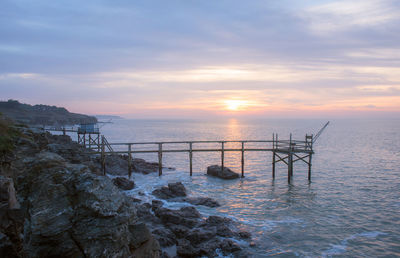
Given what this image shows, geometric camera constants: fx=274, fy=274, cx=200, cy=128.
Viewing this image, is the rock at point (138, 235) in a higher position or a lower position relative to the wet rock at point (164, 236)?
higher

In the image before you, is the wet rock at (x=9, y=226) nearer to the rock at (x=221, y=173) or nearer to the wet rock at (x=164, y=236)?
the wet rock at (x=164, y=236)

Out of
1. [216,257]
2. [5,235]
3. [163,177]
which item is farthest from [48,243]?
[163,177]

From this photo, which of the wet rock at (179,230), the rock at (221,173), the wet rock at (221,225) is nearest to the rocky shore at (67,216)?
the wet rock at (179,230)

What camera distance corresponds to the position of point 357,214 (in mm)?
17609

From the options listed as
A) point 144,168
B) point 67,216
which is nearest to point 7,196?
point 67,216

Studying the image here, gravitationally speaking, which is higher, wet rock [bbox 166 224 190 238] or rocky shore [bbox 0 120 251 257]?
rocky shore [bbox 0 120 251 257]

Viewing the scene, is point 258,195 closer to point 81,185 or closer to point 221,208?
point 221,208

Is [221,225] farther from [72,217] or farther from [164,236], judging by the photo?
[72,217]

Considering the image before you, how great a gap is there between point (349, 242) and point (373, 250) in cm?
104

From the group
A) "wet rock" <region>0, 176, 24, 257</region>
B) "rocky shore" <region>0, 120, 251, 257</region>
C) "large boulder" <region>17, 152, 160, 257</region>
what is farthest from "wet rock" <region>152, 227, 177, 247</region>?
"large boulder" <region>17, 152, 160, 257</region>

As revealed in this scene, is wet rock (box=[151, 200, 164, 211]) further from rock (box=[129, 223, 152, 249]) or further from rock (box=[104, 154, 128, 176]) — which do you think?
rock (box=[104, 154, 128, 176])

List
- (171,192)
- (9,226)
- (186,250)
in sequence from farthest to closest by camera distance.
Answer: (171,192)
(186,250)
(9,226)

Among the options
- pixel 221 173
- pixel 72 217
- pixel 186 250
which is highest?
pixel 72 217

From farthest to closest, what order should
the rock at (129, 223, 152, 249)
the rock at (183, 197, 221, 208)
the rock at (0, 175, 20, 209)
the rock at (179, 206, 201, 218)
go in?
1. the rock at (183, 197, 221, 208)
2. the rock at (179, 206, 201, 218)
3. the rock at (0, 175, 20, 209)
4. the rock at (129, 223, 152, 249)
